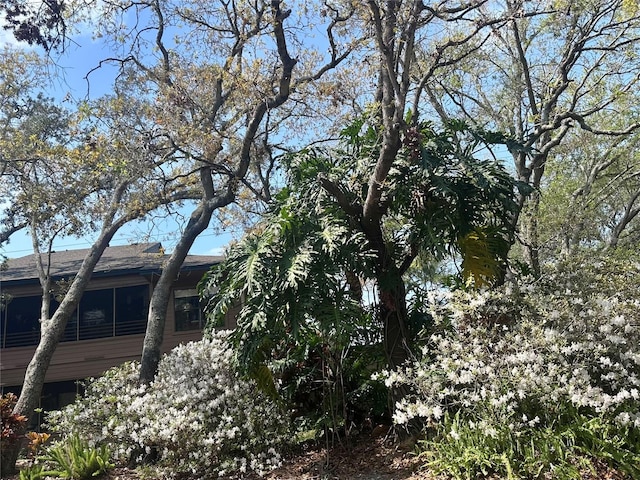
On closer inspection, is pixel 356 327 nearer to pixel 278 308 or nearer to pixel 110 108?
pixel 278 308

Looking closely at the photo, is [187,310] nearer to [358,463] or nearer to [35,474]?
[35,474]

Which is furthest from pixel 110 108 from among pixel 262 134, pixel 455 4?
pixel 455 4

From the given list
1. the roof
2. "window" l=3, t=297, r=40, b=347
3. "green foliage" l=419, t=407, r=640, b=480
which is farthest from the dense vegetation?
"window" l=3, t=297, r=40, b=347

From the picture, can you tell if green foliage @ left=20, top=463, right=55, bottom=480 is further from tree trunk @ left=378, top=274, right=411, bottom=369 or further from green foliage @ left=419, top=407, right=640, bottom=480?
green foliage @ left=419, top=407, right=640, bottom=480

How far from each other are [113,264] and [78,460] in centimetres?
1127

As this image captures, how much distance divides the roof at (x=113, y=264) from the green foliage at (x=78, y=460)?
25.5 feet

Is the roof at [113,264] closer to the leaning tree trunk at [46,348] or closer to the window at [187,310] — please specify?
the window at [187,310]

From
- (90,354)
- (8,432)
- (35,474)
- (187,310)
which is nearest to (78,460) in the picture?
(35,474)

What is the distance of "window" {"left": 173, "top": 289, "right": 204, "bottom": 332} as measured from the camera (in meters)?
17.9

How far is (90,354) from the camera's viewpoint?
1766 centimetres

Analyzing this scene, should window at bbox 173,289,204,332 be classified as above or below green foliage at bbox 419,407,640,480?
above

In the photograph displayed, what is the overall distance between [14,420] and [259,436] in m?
4.54

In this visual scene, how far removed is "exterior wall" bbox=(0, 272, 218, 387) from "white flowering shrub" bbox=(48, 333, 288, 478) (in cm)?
853

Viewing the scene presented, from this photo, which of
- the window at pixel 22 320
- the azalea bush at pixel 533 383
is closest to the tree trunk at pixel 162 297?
the azalea bush at pixel 533 383
